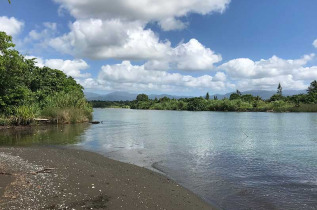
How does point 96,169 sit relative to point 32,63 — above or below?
below

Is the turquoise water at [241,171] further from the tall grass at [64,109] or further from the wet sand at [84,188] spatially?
the tall grass at [64,109]

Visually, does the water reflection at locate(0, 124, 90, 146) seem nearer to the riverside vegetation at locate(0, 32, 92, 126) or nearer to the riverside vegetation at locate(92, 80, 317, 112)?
the riverside vegetation at locate(0, 32, 92, 126)

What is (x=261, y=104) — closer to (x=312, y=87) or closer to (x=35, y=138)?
(x=312, y=87)

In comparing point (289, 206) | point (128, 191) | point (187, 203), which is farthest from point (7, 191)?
point (289, 206)

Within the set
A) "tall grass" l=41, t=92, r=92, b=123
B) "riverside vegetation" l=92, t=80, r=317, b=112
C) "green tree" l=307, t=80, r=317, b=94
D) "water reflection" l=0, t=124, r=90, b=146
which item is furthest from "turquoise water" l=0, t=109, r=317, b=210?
"green tree" l=307, t=80, r=317, b=94

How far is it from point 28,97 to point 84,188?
34337mm

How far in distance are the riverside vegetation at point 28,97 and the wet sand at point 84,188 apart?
23.8 meters

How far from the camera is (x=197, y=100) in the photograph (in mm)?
158375

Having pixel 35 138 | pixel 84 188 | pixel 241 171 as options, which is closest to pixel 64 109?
pixel 35 138

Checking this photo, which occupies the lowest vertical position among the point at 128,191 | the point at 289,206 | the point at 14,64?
the point at 289,206

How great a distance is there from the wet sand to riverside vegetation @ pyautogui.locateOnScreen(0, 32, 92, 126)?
78.1 ft

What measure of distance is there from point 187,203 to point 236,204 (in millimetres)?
1937

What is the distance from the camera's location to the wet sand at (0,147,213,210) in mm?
7926

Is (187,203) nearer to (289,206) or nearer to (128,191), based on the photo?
(128,191)
